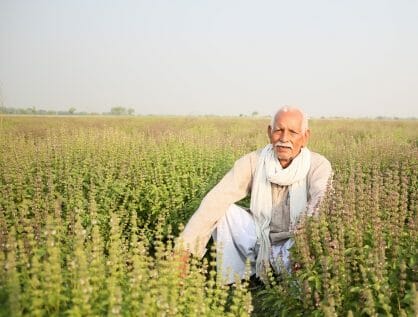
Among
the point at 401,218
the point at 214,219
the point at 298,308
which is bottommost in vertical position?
the point at 298,308

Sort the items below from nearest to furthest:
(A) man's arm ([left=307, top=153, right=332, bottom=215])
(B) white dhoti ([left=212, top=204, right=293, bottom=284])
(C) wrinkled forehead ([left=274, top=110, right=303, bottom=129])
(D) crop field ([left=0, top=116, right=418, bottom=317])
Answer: (D) crop field ([left=0, top=116, right=418, bottom=317])
(A) man's arm ([left=307, top=153, right=332, bottom=215])
(C) wrinkled forehead ([left=274, top=110, right=303, bottom=129])
(B) white dhoti ([left=212, top=204, right=293, bottom=284])

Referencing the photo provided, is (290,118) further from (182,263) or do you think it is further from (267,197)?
(182,263)

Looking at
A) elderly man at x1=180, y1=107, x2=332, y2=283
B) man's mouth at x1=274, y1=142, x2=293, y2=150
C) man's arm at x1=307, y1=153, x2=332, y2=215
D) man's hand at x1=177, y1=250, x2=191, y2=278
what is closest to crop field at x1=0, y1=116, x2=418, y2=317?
man's hand at x1=177, y1=250, x2=191, y2=278

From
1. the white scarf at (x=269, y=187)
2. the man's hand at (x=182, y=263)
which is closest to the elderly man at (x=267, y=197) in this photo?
the white scarf at (x=269, y=187)

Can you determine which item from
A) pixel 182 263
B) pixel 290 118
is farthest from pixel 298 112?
pixel 182 263

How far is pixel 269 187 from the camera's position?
5.07 metres

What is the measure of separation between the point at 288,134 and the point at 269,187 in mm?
589

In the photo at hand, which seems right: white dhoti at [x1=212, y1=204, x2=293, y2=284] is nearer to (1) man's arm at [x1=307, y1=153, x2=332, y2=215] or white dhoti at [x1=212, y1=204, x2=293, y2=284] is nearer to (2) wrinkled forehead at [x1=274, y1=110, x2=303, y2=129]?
(1) man's arm at [x1=307, y1=153, x2=332, y2=215]

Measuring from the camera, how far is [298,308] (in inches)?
146

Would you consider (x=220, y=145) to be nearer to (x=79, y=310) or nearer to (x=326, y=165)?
(x=326, y=165)

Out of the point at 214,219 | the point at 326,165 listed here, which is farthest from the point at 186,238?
the point at 326,165

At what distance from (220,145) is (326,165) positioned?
13.8ft

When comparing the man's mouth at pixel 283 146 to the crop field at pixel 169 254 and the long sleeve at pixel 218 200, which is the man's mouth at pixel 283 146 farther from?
the crop field at pixel 169 254

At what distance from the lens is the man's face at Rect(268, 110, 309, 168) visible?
4844 mm
